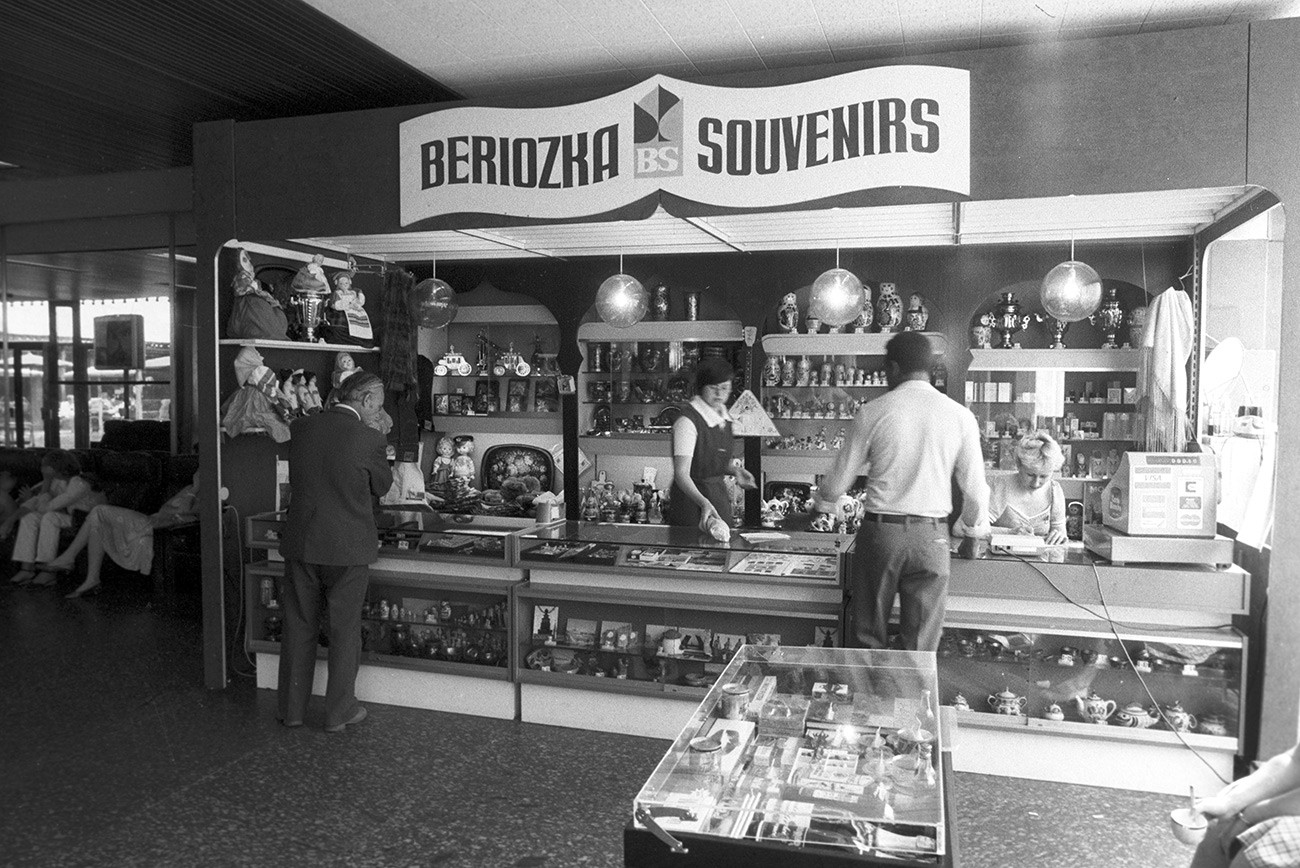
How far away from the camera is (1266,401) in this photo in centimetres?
586

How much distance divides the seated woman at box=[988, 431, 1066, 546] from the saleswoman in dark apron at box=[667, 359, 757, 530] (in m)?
1.54

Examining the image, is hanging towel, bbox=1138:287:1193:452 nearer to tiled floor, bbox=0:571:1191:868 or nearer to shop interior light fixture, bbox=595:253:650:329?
tiled floor, bbox=0:571:1191:868

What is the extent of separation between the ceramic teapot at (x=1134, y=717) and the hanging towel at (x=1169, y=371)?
2.11 m

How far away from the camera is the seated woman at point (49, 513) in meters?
9.14

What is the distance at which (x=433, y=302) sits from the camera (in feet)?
22.2

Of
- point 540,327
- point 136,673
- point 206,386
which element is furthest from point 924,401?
point 540,327

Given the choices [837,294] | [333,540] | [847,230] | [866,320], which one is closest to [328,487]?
[333,540]

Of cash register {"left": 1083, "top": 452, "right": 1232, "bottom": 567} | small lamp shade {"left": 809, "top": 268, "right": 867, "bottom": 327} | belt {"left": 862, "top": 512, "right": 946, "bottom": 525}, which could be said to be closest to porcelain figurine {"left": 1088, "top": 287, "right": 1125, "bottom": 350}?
small lamp shade {"left": 809, "top": 268, "right": 867, "bottom": 327}

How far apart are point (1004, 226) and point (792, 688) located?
4.76 metres

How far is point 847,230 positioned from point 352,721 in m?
4.56

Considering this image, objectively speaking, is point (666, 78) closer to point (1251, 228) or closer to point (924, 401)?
point (924, 401)

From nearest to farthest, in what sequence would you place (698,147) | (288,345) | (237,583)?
(698,147) < (237,583) < (288,345)

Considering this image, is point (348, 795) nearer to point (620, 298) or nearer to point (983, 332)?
point (620, 298)

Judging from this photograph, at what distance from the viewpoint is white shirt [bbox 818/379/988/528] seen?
4.21 m
